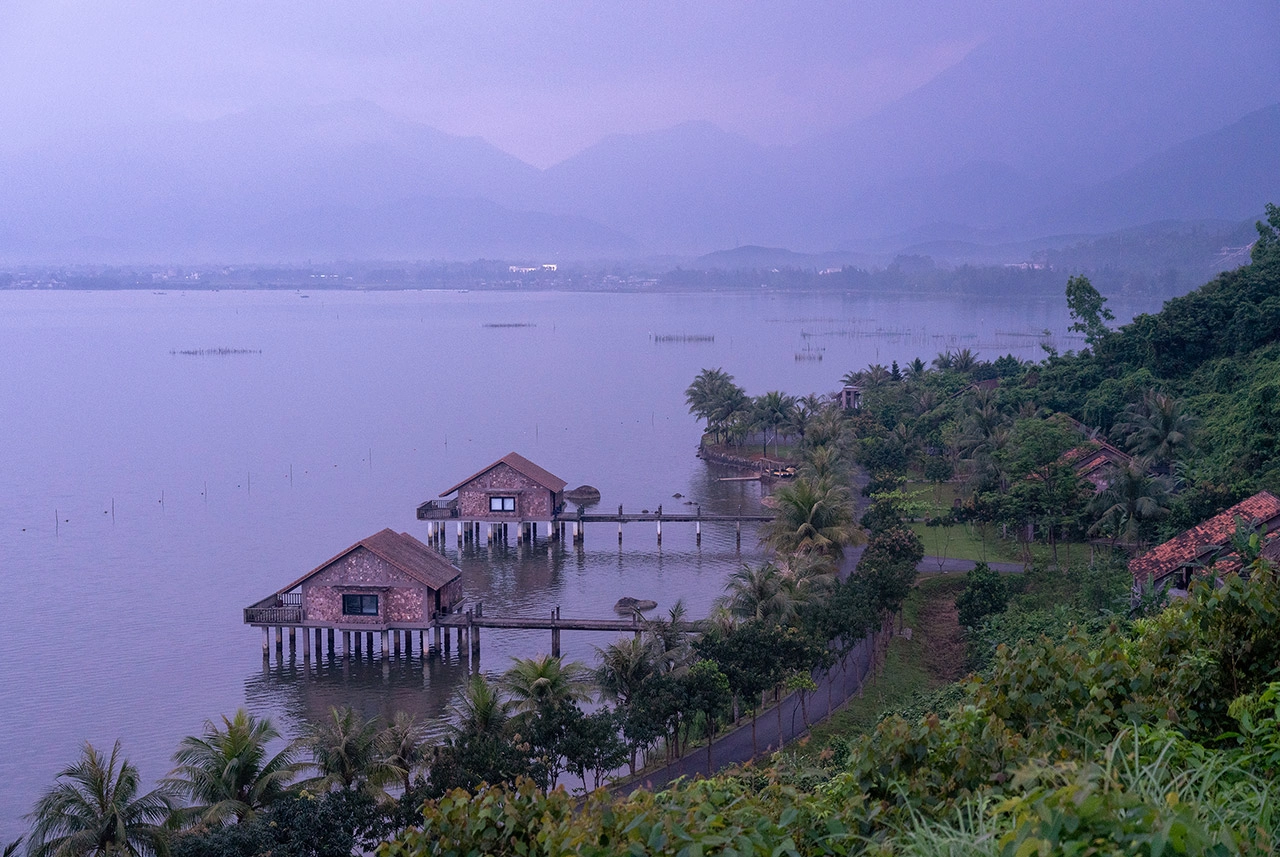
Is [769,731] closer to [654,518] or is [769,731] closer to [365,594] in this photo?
[365,594]

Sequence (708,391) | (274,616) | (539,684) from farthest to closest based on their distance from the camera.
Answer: (708,391)
(274,616)
(539,684)

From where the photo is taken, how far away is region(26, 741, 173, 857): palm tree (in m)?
18.0

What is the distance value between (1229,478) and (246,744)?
107 ft

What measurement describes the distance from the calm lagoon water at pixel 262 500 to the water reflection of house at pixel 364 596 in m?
1.41

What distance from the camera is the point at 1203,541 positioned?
29.9 meters

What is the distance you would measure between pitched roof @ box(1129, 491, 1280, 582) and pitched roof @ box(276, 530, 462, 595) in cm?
1960

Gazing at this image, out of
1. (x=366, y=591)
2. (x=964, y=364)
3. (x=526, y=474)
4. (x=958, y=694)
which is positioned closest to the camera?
(x=958, y=694)

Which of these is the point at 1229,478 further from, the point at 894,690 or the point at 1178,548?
the point at 894,690

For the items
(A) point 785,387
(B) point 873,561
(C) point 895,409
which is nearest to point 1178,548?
(B) point 873,561

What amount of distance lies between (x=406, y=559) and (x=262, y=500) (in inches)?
1130

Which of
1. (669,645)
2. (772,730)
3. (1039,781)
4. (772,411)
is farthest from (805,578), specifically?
(772,411)

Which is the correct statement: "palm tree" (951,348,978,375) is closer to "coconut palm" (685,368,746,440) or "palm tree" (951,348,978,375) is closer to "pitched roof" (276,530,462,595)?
"coconut palm" (685,368,746,440)

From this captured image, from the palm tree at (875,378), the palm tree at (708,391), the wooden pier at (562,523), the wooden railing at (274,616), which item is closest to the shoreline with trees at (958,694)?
the wooden pier at (562,523)

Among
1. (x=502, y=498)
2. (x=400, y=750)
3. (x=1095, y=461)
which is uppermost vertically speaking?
(x=1095, y=461)
